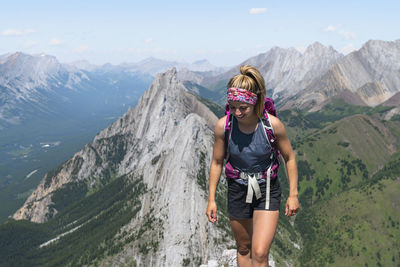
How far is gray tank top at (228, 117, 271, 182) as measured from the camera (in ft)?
42.1

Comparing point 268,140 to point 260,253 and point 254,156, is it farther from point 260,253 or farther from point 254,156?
point 260,253

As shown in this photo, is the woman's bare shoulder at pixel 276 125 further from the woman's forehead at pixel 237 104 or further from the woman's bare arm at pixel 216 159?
the woman's bare arm at pixel 216 159

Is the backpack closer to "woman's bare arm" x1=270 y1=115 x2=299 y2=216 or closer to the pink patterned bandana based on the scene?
"woman's bare arm" x1=270 y1=115 x2=299 y2=216

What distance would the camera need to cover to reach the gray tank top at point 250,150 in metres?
12.8

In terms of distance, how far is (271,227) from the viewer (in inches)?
516

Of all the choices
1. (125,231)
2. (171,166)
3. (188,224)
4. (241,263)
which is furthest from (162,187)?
(241,263)

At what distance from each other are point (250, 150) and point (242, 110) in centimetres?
165

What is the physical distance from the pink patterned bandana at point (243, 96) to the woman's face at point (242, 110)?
0.15 meters

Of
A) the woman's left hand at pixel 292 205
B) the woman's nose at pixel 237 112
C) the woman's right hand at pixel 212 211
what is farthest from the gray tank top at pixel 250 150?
the woman's right hand at pixel 212 211

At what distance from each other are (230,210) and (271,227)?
195 cm

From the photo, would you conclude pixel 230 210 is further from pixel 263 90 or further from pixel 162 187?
pixel 162 187

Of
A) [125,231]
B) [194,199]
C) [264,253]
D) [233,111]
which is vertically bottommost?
[125,231]

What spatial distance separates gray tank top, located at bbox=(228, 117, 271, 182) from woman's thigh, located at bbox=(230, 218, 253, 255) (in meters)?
2.64

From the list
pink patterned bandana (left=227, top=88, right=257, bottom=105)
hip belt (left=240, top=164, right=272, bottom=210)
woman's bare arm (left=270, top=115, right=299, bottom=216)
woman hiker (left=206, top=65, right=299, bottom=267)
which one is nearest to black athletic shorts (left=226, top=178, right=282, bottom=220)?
woman hiker (left=206, top=65, right=299, bottom=267)
